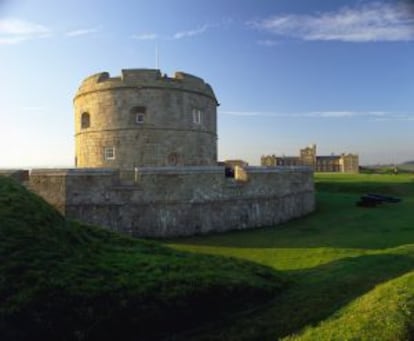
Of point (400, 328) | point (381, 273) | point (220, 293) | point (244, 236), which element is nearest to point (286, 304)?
point (220, 293)

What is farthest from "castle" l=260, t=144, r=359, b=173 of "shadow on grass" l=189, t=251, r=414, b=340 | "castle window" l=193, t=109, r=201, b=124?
"shadow on grass" l=189, t=251, r=414, b=340

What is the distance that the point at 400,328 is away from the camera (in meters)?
5.39

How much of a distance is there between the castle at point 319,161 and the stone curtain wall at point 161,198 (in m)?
38.2

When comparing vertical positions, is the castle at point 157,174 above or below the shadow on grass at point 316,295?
above

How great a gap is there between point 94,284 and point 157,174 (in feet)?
29.3

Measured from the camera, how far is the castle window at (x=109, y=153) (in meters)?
19.4

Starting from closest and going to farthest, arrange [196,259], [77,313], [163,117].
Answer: [77,313] < [196,259] < [163,117]

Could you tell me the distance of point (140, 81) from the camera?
19000mm

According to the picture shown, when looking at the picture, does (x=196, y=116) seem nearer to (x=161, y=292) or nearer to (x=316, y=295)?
(x=316, y=295)

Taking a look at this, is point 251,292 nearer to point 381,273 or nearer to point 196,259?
point 196,259

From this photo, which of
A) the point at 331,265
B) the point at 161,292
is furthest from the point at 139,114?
the point at 161,292

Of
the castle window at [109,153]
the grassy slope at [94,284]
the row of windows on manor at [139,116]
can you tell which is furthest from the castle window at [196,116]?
the grassy slope at [94,284]

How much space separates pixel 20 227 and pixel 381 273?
6590 mm

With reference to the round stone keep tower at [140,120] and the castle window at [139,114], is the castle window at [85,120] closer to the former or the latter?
the round stone keep tower at [140,120]
